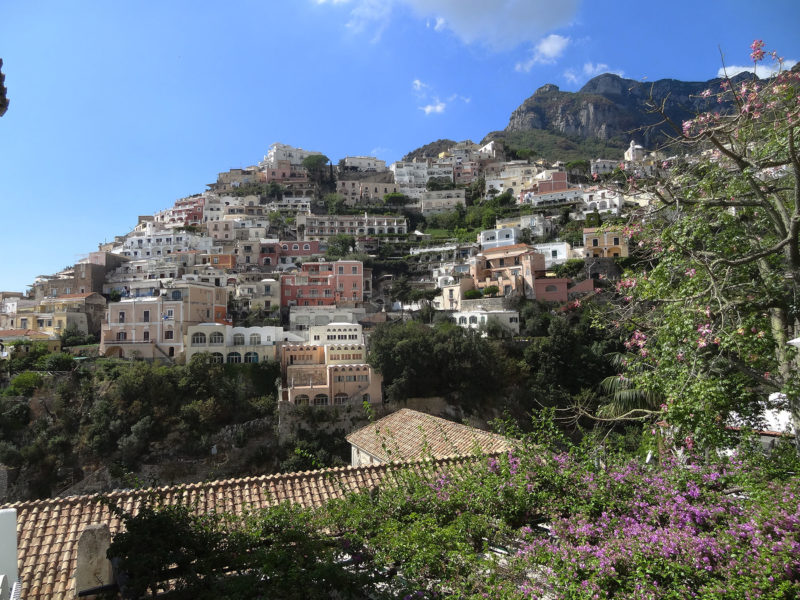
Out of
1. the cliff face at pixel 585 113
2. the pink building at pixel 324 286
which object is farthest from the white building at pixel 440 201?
the cliff face at pixel 585 113

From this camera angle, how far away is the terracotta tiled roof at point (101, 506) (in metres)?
5.66

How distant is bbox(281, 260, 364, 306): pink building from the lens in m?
40.8

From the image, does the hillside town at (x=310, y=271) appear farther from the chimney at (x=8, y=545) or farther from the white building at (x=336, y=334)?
the chimney at (x=8, y=545)

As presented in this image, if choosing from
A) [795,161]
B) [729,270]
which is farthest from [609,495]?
[795,161]

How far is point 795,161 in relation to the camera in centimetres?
491

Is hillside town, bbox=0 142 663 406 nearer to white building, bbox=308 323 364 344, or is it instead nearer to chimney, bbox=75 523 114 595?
white building, bbox=308 323 364 344

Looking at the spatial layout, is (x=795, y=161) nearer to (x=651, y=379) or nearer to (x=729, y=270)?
(x=729, y=270)

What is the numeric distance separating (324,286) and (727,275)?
3674 cm

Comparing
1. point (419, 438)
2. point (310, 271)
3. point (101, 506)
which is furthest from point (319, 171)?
point (101, 506)

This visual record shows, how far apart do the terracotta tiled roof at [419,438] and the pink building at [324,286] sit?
90.6 feet

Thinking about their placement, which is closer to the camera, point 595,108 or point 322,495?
point 322,495

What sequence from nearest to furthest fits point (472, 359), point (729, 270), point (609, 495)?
point (609, 495) < point (729, 270) < point (472, 359)

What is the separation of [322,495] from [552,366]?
2475 centimetres

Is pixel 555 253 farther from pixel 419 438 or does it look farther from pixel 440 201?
pixel 419 438
